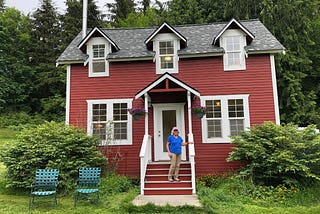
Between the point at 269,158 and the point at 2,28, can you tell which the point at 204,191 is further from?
the point at 2,28

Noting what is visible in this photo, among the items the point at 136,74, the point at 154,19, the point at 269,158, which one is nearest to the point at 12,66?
the point at 154,19

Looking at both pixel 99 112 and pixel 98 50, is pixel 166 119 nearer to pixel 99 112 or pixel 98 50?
pixel 99 112

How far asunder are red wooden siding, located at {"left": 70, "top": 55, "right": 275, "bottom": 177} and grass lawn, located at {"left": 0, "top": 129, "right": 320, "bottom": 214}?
1772 millimetres

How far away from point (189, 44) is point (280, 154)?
6.10 m

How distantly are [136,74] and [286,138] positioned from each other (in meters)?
6.40

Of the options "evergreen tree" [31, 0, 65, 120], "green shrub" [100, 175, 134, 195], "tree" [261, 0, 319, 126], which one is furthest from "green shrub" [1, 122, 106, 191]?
"evergreen tree" [31, 0, 65, 120]

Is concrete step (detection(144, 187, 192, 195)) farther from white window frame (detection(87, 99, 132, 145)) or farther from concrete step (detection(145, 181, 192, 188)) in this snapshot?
white window frame (detection(87, 99, 132, 145))

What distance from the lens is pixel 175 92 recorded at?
35.1 feet

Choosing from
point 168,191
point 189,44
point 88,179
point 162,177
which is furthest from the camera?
point 189,44

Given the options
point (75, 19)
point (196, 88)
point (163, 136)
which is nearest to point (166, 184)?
point (163, 136)

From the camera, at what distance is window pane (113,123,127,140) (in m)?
11.3

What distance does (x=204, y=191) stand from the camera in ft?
26.9

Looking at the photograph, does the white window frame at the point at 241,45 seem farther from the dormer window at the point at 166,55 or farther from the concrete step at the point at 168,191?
the concrete step at the point at 168,191

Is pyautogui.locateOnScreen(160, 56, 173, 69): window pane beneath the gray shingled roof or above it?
beneath
